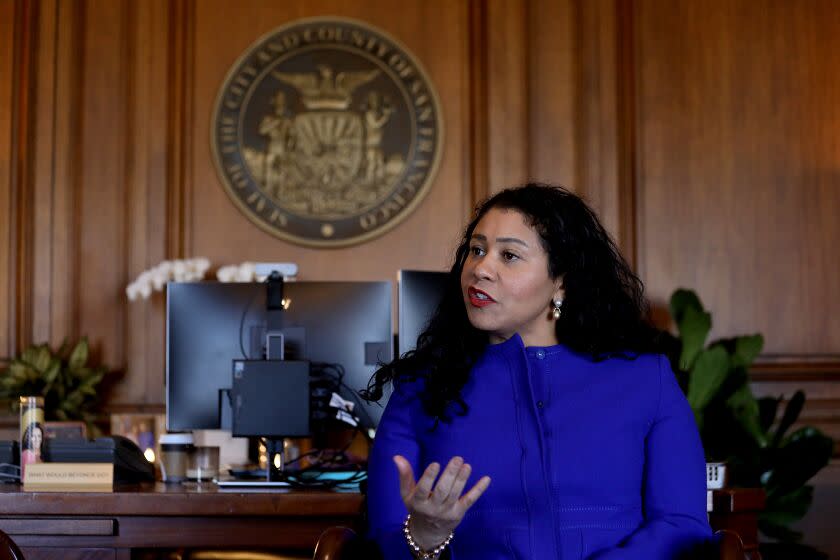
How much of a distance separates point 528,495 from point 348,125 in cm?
306

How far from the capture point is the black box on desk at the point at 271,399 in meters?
2.79

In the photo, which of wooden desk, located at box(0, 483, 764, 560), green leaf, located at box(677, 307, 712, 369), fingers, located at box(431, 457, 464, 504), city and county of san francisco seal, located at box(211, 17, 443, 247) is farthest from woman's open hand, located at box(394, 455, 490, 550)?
city and county of san francisco seal, located at box(211, 17, 443, 247)

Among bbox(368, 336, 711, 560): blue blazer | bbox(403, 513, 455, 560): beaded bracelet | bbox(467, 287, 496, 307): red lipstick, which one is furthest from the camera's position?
bbox(467, 287, 496, 307): red lipstick

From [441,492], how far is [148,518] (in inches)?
46.7

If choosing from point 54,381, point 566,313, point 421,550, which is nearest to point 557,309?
point 566,313

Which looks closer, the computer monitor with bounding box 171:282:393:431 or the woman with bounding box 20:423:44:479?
the woman with bounding box 20:423:44:479

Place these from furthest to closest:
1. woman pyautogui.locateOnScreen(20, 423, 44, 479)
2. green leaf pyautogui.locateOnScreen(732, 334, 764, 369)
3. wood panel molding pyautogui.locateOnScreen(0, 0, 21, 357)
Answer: wood panel molding pyautogui.locateOnScreen(0, 0, 21, 357), green leaf pyautogui.locateOnScreen(732, 334, 764, 369), woman pyautogui.locateOnScreen(20, 423, 44, 479)

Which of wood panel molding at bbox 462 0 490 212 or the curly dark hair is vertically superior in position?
wood panel molding at bbox 462 0 490 212

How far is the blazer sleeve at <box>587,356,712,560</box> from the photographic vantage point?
5.91 feet

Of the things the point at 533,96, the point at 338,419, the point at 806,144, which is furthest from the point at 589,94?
the point at 338,419

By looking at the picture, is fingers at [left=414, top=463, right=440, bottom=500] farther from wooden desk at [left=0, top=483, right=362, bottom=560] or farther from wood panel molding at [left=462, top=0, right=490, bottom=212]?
wood panel molding at [left=462, top=0, right=490, bottom=212]

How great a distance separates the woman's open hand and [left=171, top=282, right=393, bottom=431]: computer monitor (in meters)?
1.41

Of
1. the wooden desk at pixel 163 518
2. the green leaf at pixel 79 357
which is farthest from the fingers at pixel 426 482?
the green leaf at pixel 79 357

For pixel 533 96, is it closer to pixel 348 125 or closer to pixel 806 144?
pixel 348 125
